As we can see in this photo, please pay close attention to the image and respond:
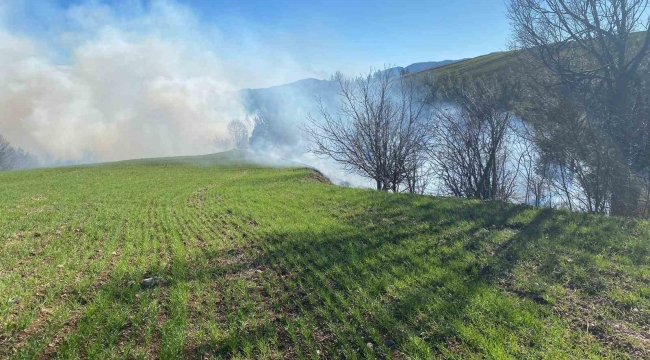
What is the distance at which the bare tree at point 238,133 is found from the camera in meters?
89.8

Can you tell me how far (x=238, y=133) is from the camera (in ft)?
303

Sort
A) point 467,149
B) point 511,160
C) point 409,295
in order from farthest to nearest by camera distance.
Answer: point 511,160
point 467,149
point 409,295

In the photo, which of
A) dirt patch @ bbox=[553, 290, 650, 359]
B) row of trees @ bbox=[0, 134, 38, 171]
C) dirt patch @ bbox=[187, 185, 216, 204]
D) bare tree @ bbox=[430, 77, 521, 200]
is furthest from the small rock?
row of trees @ bbox=[0, 134, 38, 171]

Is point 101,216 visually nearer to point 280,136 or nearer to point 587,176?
point 587,176

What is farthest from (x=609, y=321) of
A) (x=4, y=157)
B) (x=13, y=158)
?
(x=13, y=158)

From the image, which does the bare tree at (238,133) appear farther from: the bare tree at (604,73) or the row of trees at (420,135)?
the bare tree at (604,73)

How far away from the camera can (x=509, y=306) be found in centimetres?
471

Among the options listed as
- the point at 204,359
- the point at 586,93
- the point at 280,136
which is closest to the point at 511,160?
the point at 586,93

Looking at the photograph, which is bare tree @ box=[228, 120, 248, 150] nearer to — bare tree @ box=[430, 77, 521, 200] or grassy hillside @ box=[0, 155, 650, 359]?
bare tree @ box=[430, 77, 521, 200]

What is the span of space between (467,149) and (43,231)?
23.3m

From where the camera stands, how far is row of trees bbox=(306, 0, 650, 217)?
14094 mm

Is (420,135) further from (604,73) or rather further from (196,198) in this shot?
(196,198)

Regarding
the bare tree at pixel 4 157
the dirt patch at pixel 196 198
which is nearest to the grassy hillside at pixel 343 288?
the dirt patch at pixel 196 198

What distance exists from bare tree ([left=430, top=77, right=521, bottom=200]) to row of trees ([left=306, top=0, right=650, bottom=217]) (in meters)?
0.08
